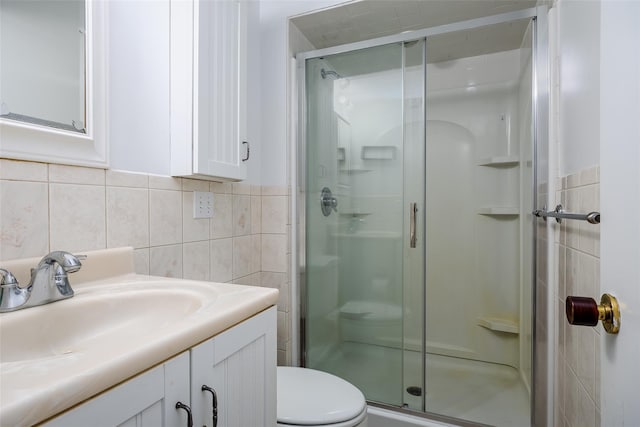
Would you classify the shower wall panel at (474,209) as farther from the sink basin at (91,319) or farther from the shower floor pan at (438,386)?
the sink basin at (91,319)

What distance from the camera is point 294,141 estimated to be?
1.68m

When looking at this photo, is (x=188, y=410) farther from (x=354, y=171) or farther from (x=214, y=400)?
(x=354, y=171)

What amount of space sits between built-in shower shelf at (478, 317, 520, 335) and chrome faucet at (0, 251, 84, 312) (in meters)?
2.20

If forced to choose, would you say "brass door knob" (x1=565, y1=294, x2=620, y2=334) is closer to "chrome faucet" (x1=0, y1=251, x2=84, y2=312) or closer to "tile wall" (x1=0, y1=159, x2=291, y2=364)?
"chrome faucet" (x1=0, y1=251, x2=84, y2=312)

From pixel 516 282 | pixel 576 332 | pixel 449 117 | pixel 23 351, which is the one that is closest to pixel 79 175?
pixel 23 351

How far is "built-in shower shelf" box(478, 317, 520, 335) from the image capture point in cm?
200

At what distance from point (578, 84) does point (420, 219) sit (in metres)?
0.75

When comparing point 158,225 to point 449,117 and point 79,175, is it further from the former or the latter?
point 449,117

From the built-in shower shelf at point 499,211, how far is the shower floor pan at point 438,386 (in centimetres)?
97

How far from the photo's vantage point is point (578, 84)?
3.37 feet

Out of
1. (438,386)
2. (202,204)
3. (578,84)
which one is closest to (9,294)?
(202,204)

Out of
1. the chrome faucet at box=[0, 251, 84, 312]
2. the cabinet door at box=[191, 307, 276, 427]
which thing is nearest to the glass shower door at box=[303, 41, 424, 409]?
the cabinet door at box=[191, 307, 276, 427]

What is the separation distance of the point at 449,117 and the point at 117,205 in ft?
6.80

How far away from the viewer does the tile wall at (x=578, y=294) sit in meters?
0.87
